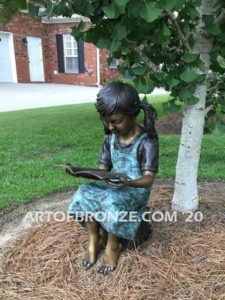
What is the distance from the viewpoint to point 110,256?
2285mm

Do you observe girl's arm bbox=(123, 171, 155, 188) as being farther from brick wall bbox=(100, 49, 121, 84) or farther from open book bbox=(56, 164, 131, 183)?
brick wall bbox=(100, 49, 121, 84)

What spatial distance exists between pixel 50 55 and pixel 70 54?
4.21 ft

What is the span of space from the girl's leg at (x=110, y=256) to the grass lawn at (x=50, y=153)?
57.5 inches

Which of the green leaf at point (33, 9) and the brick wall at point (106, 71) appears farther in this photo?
the brick wall at point (106, 71)

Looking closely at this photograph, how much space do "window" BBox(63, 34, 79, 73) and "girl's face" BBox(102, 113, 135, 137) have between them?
17580 mm

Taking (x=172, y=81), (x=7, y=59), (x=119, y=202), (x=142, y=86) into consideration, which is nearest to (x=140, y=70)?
(x=142, y=86)

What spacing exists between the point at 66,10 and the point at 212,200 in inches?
74.5

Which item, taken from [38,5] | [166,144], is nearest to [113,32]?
[38,5]

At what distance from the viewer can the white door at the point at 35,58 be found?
63.2 feet

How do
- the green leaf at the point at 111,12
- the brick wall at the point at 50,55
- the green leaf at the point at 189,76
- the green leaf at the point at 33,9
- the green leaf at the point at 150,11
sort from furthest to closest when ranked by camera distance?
the brick wall at the point at 50,55 < the green leaf at the point at 189,76 < the green leaf at the point at 33,9 < the green leaf at the point at 111,12 < the green leaf at the point at 150,11

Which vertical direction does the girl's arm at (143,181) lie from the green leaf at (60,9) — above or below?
below

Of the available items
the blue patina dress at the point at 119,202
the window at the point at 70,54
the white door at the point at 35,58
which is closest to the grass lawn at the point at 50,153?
the blue patina dress at the point at 119,202

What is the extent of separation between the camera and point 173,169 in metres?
4.30

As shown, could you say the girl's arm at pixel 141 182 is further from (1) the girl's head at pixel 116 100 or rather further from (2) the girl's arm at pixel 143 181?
(1) the girl's head at pixel 116 100
